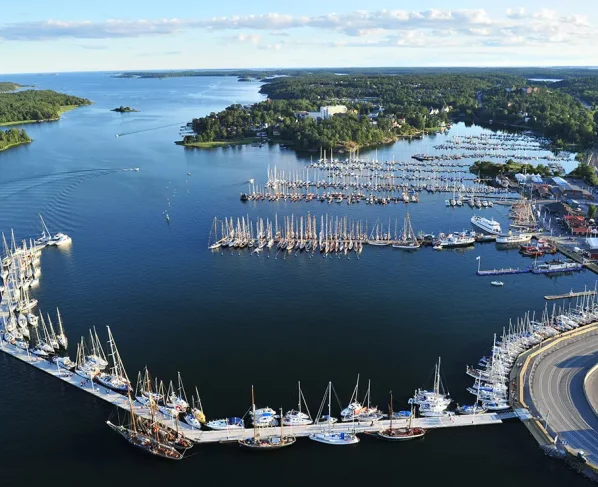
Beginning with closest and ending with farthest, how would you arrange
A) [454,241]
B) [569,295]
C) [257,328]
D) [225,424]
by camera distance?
[225,424] < [257,328] < [569,295] < [454,241]

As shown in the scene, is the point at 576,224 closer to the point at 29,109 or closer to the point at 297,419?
the point at 297,419

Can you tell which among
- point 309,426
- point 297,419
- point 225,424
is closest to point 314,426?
point 309,426

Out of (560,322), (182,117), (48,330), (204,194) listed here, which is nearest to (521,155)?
(204,194)

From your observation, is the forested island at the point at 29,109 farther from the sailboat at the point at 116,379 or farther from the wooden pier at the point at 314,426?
the wooden pier at the point at 314,426

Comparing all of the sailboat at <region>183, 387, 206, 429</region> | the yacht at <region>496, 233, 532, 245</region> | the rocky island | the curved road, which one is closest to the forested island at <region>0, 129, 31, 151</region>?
the rocky island

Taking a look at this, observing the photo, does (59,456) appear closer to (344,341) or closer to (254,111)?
(344,341)

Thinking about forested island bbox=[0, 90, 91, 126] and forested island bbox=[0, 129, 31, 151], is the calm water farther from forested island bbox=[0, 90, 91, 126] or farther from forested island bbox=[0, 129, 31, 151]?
forested island bbox=[0, 90, 91, 126]
